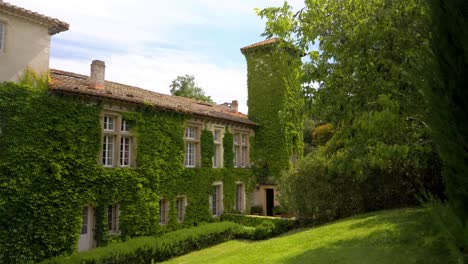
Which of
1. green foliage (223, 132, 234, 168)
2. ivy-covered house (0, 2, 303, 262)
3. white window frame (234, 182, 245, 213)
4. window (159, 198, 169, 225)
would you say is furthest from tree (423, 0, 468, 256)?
white window frame (234, 182, 245, 213)

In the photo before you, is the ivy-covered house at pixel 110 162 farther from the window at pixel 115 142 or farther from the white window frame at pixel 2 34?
the white window frame at pixel 2 34

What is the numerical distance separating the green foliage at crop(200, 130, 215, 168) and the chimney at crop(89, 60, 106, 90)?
6945mm

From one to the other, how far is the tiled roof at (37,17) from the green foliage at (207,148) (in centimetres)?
985

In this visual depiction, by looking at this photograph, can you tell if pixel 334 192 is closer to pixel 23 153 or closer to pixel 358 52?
pixel 358 52

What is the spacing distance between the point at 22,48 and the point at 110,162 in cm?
618

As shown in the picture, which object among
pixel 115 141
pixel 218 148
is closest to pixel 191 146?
pixel 218 148

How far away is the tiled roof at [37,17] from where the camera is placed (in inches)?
508

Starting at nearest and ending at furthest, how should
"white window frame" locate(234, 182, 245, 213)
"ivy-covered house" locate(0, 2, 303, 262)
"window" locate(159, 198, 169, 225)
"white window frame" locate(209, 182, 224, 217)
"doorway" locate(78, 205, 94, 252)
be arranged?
"ivy-covered house" locate(0, 2, 303, 262)
"doorway" locate(78, 205, 94, 252)
"window" locate(159, 198, 169, 225)
"white window frame" locate(209, 182, 224, 217)
"white window frame" locate(234, 182, 245, 213)

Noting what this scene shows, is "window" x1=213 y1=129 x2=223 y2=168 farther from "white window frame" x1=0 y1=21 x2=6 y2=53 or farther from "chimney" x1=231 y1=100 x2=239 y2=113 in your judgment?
"white window frame" x1=0 y1=21 x2=6 y2=53

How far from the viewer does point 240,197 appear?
80.8 feet

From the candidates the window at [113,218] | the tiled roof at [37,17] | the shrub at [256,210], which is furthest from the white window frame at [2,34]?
the shrub at [256,210]

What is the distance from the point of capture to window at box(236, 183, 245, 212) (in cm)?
2444

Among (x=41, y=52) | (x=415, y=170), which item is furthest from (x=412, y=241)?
(x=41, y=52)

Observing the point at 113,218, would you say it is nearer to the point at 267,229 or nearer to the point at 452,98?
the point at 267,229
